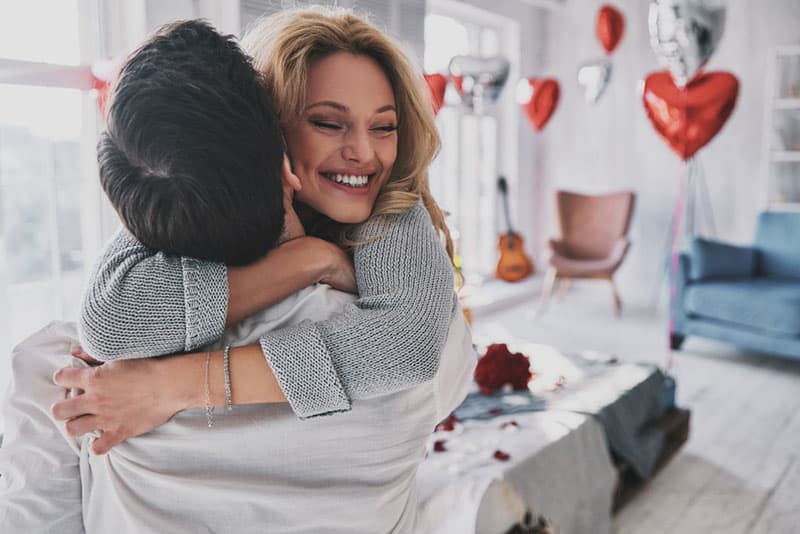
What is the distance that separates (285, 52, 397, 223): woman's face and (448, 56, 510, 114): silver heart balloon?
11.3 feet

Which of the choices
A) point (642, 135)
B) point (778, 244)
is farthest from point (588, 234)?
point (778, 244)

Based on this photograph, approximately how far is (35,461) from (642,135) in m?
5.88

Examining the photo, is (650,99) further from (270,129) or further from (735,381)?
(270,129)

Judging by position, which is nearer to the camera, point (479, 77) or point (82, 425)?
point (82, 425)

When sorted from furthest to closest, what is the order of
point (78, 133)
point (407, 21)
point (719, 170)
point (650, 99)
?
1. point (719, 170)
2. point (407, 21)
3. point (650, 99)
4. point (78, 133)

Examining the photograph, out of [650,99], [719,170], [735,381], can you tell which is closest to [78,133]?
[650,99]

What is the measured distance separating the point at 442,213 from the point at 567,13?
5.73m

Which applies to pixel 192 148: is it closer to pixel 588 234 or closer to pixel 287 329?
pixel 287 329

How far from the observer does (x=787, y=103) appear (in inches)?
198

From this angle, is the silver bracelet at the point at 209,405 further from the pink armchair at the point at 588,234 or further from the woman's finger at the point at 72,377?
the pink armchair at the point at 588,234

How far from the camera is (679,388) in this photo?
12.7ft

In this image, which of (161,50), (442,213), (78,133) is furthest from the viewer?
(78,133)

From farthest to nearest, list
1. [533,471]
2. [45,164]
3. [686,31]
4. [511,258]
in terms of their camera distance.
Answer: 1. [511,258]
2. [686,31]
3. [45,164]
4. [533,471]

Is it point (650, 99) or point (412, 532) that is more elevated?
point (650, 99)
